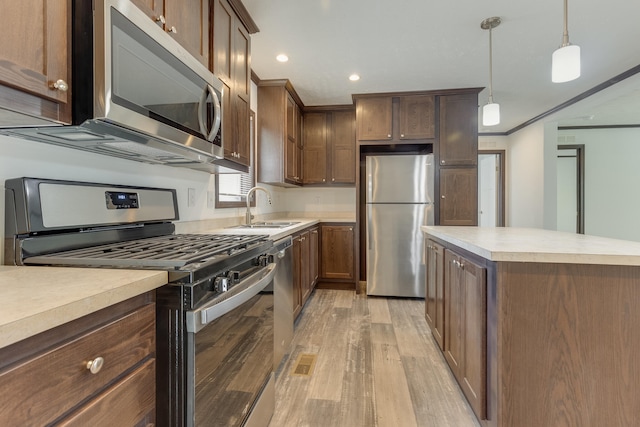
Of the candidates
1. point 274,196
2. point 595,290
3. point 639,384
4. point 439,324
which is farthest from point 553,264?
point 274,196

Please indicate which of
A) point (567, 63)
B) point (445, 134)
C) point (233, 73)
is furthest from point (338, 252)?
point (567, 63)

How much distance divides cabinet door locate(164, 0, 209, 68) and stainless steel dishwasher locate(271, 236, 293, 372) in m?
1.09

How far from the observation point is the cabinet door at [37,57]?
744 mm

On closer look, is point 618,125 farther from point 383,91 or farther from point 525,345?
point 525,345

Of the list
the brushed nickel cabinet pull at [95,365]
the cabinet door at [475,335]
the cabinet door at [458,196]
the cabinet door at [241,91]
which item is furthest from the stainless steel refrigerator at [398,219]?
the brushed nickel cabinet pull at [95,365]

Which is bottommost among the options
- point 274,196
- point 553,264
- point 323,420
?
point 323,420

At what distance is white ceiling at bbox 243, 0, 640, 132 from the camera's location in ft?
7.23

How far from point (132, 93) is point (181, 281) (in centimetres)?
66

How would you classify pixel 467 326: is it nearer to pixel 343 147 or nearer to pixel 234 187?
pixel 234 187

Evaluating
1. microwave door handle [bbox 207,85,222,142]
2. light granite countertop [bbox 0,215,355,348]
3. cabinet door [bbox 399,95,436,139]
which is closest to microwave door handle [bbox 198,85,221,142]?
microwave door handle [bbox 207,85,222,142]

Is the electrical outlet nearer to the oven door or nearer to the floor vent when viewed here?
the oven door

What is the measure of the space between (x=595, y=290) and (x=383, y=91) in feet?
10.0

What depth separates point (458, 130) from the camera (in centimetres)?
365

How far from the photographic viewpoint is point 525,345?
1.27 meters
